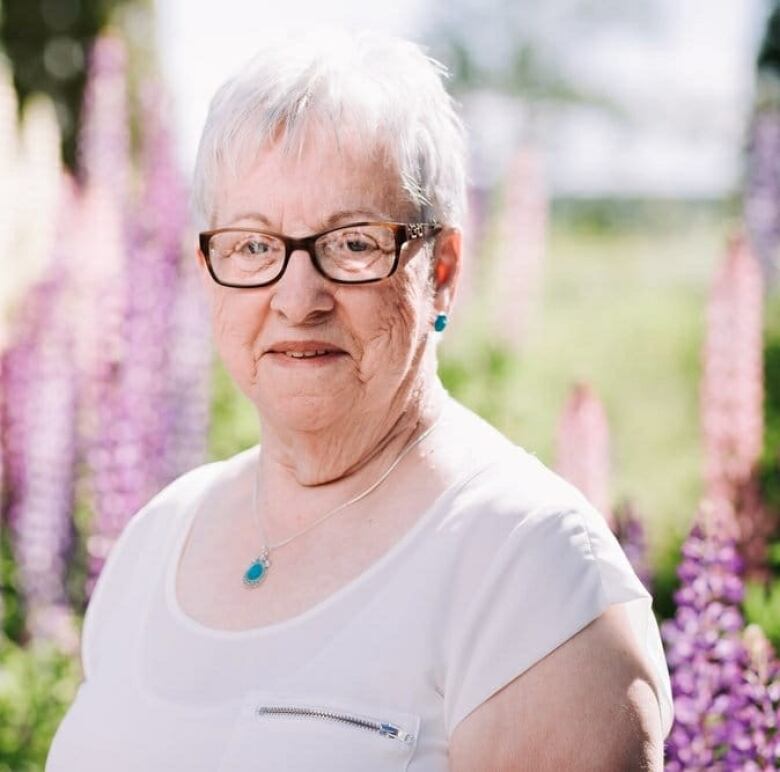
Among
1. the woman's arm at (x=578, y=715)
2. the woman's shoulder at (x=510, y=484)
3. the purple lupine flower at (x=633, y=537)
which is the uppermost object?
the woman's shoulder at (x=510, y=484)

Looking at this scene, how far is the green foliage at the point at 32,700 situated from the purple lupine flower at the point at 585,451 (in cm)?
186

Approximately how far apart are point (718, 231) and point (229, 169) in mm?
12701

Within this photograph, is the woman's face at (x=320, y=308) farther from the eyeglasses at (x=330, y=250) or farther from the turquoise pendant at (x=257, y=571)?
the turquoise pendant at (x=257, y=571)

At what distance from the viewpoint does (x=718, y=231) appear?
45.3 feet

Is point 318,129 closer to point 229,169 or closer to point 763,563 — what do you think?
point 229,169

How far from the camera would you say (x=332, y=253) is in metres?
1.82

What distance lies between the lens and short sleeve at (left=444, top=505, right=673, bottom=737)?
5.22ft

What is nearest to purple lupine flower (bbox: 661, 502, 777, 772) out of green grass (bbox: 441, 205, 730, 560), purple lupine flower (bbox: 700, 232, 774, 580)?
green grass (bbox: 441, 205, 730, 560)

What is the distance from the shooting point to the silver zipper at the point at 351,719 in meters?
1.64

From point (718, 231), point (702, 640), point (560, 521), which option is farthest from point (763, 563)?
point (718, 231)

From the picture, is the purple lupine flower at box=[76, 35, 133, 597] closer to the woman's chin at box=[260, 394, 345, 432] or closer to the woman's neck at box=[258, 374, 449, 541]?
the woman's neck at box=[258, 374, 449, 541]

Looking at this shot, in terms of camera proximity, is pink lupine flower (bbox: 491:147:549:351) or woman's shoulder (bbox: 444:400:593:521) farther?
pink lupine flower (bbox: 491:147:549:351)

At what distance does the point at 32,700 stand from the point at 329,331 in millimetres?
2534

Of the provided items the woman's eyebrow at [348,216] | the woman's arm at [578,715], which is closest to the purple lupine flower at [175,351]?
the woman's eyebrow at [348,216]
